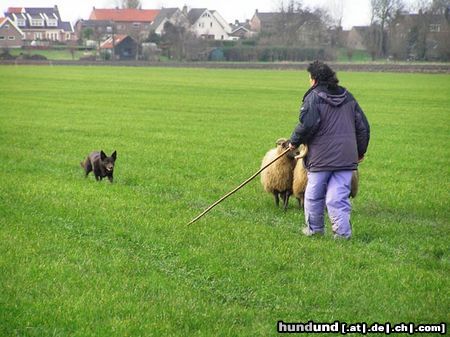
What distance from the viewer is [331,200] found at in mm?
9445

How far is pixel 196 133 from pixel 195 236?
43.7 ft

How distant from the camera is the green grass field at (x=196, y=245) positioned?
6.64m

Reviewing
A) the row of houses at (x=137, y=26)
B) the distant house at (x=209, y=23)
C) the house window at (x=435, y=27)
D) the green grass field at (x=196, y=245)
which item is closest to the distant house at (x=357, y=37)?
the row of houses at (x=137, y=26)

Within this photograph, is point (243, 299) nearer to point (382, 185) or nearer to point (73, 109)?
point (382, 185)

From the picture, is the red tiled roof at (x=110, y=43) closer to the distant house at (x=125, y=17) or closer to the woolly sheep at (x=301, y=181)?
the distant house at (x=125, y=17)

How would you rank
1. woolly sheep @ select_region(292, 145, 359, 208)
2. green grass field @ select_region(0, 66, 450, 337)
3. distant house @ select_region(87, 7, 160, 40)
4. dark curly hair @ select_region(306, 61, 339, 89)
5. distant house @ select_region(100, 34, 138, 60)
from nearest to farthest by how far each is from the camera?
green grass field @ select_region(0, 66, 450, 337) → dark curly hair @ select_region(306, 61, 339, 89) → woolly sheep @ select_region(292, 145, 359, 208) → distant house @ select_region(100, 34, 138, 60) → distant house @ select_region(87, 7, 160, 40)

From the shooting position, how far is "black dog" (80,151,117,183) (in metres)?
13.4

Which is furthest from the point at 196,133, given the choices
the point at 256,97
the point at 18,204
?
the point at 256,97

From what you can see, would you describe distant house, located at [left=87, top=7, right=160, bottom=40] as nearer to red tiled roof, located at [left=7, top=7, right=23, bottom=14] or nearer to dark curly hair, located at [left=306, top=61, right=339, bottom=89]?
red tiled roof, located at [left=7, top=7, right=23, bottom=14]

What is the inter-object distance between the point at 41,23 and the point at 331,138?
155 metres

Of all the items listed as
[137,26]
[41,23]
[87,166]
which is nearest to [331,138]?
[87,166]

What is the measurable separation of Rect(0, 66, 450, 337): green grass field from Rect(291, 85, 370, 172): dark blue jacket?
116 cm

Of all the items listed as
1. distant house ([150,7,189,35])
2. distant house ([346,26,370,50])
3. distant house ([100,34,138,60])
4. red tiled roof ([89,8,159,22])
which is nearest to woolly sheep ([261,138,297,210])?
distant house ([100,34,138,60])

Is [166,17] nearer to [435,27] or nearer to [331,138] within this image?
[435,27]
